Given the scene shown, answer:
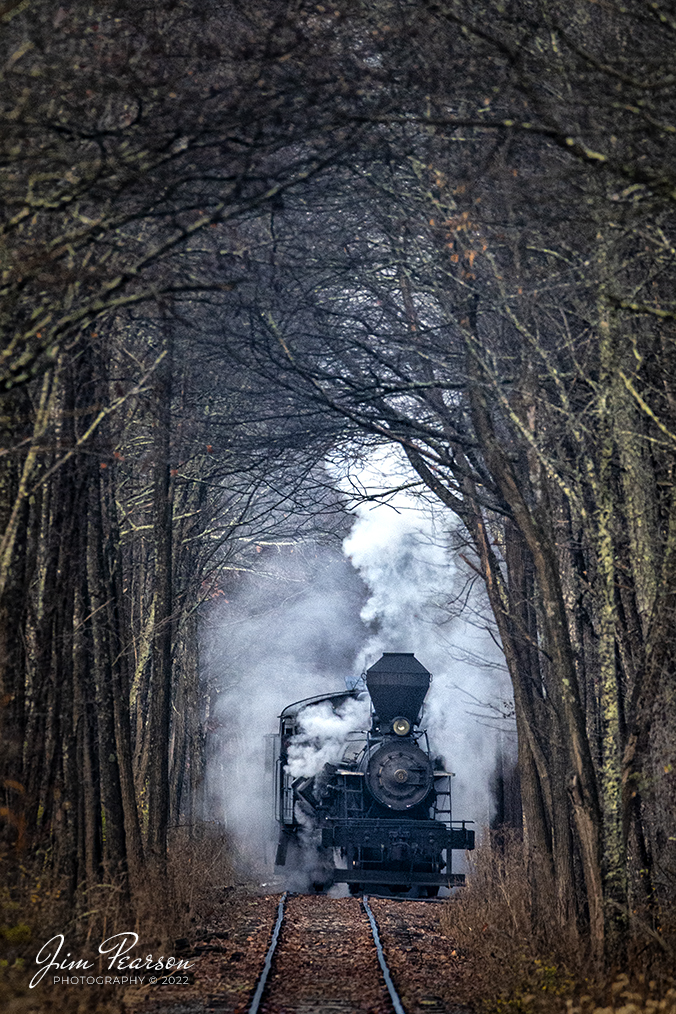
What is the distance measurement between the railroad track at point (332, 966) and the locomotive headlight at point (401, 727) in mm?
3027

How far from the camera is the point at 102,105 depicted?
7215 millimetres

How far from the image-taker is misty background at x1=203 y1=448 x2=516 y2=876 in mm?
22938

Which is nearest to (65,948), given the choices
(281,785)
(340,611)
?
(281,785)

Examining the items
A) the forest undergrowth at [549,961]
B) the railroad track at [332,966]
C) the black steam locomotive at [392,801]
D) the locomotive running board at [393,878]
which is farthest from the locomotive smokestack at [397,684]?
the forest undergrowth at [549,961]

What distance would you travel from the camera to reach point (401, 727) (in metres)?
18.9

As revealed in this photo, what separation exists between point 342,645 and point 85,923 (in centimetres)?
3294

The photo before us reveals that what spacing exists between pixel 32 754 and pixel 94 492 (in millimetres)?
2979

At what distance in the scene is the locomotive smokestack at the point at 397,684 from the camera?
19016 mm

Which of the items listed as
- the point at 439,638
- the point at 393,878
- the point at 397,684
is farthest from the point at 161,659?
the point at 439,638

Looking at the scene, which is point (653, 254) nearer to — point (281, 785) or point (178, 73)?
point (178, 73)
